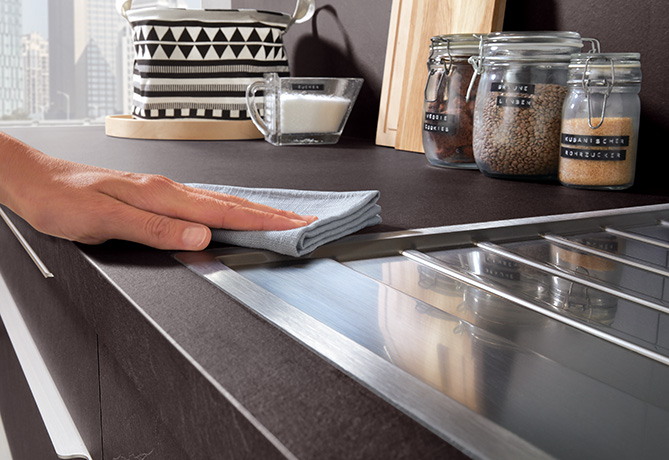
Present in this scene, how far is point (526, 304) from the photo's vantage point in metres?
0.42

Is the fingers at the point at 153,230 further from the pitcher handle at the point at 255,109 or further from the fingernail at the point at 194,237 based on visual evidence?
the pitcher handle at the point at 255,109

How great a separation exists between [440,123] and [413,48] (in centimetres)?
31

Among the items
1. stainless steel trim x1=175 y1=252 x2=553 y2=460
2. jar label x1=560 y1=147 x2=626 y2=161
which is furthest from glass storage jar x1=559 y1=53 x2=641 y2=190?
stainless steel trim x1=175 y1=252 x2=553 y2=460

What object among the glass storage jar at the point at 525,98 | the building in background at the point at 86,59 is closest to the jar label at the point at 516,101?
the glass storage jar at the point at 525,98

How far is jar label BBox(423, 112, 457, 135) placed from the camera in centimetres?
96

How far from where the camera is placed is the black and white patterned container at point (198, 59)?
1.41 m

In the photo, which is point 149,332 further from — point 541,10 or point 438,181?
point 541,10

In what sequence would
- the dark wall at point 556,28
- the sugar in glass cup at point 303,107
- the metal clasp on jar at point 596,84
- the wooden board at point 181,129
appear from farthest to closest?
the wooden board at point 181,129 → the sugar in glass cup at point 303,107 → the dark wall at point 556,28 → the metal clasp on jar at point 596,84

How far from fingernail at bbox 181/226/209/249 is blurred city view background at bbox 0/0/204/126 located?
1863 millimetres

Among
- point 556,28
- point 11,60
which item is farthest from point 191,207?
point 11,60

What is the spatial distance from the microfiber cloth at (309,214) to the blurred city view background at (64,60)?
1762 millimetres

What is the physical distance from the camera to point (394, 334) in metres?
0.37

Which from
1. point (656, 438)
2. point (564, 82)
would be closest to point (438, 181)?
point (564, 82)

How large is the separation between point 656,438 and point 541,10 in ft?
2.96
